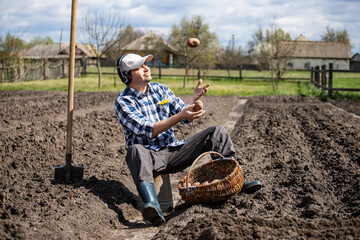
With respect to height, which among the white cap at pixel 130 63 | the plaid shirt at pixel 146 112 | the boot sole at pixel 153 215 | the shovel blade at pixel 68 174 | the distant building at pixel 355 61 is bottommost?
the boot sole at pixel 153 215

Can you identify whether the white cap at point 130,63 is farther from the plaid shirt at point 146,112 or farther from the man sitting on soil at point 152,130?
the plaid shirt at point 146,112

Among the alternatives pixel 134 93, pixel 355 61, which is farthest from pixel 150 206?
pixel 355 61

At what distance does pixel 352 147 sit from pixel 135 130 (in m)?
4.09

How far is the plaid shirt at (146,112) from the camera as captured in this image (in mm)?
4062

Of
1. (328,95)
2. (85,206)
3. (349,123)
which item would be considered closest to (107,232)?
(85,206)

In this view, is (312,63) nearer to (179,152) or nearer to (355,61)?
(355,61)

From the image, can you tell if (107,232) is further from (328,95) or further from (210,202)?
(328,95)

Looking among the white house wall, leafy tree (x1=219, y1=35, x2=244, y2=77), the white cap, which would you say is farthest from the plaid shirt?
the white house wall

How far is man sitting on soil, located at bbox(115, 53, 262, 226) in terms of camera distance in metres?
3.98

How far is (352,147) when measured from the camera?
646cm

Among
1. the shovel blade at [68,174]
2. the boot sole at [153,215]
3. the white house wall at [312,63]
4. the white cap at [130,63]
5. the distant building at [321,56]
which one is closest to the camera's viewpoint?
the boot sole at [153,215]

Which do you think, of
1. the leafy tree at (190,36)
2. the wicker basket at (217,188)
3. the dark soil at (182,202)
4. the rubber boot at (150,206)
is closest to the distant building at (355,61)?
the leafy tree at (190,36)

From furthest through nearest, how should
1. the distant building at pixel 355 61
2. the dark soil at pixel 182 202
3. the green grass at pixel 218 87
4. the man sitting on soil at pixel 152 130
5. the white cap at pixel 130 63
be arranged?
the distant building at pixel 355 61 < the green grass at pixel 218 87 < the white cap at pixel 130 63 < the man sitting on soil at pixel 152 130 < the dark soil at pixel 182 202

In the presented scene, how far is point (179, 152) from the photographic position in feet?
14.4
